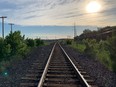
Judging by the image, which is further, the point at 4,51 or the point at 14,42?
the point at 14,42

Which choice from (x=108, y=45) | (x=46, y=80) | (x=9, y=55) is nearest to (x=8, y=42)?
(x=9, y=55)

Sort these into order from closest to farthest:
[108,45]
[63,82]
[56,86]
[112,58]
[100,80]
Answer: [56,86] → [63,82] → [100,80] → [112,58] → [108,45]

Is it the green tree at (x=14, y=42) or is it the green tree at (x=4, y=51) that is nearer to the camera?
the green tree at (x=4, y=51)

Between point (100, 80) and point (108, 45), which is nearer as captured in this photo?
point (100, 80)

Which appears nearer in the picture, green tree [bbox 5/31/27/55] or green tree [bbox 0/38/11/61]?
green tree [bbox 0/38/11/61]

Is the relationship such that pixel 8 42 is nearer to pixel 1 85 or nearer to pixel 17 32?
pixel 17 32

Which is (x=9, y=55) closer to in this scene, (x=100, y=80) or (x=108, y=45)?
(x=108, y=45)

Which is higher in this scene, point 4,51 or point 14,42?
point 14,42

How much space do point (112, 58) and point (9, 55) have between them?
860 cm

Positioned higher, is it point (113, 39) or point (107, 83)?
point (113, 39)

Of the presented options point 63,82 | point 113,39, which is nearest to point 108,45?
point 113,39

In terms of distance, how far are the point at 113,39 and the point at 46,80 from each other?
264 inches

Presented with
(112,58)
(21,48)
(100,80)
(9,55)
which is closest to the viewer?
(100,80)

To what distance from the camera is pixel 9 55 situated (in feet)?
63.6
